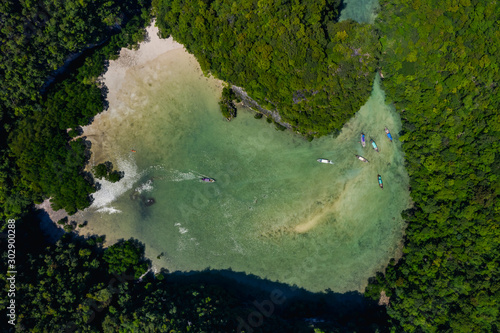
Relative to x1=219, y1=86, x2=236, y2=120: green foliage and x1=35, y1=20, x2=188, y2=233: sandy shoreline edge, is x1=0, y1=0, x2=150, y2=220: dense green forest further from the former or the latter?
x1=219, y1=86, x2=236, y2=120: green foliage

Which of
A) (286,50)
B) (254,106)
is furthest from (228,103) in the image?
(286,50)

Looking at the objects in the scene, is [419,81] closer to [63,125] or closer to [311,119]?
[311,119]

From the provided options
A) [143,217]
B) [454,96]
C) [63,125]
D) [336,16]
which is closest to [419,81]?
[454,96]

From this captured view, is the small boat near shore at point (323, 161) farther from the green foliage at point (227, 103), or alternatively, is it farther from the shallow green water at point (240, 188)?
the green foliage at point (227, 103)

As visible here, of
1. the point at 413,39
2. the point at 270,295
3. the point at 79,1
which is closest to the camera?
the point at 79,1

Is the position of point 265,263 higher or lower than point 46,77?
lower

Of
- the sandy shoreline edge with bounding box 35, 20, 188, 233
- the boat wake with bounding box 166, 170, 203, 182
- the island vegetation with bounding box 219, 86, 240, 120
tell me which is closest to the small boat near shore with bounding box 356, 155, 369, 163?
the island vegetation with bounding box 219, 86, 240, 120

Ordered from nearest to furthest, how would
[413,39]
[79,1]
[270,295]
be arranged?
[79,1], [413,39], [270,295]
